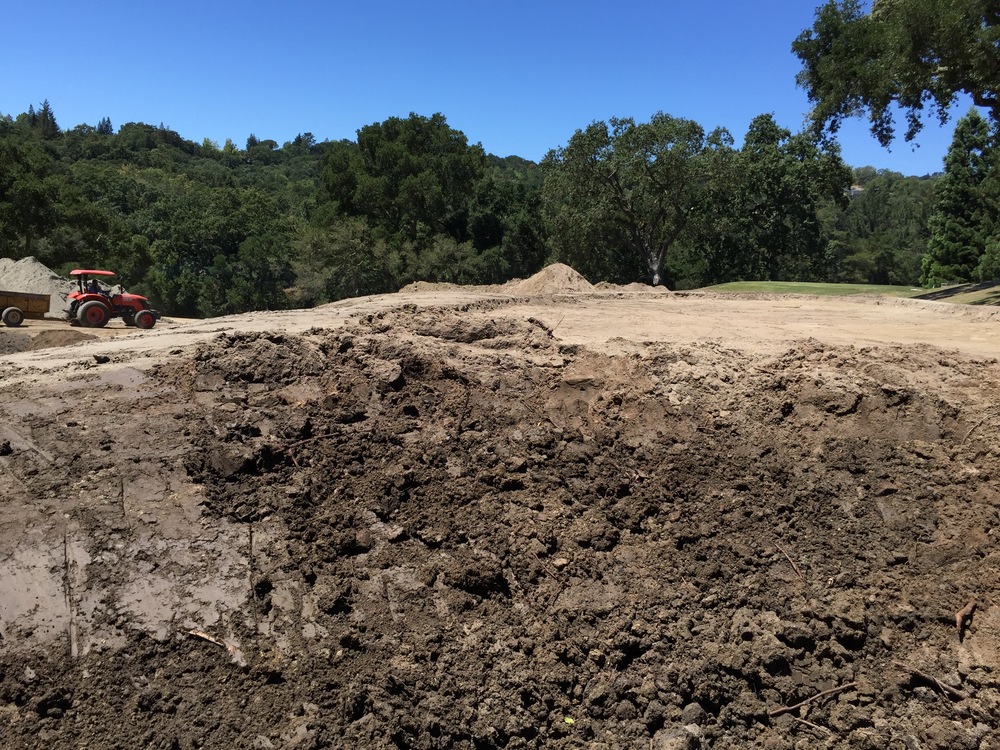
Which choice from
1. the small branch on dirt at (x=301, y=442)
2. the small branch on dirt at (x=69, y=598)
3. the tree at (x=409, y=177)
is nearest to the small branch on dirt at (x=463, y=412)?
the small branch on dirt at (x=301, y=442)

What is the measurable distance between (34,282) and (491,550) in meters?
19.5

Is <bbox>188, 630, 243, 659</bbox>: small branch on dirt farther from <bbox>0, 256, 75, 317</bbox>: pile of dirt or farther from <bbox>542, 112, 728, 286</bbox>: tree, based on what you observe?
<bbox>542, 112, 728, 286</bbox>: tree

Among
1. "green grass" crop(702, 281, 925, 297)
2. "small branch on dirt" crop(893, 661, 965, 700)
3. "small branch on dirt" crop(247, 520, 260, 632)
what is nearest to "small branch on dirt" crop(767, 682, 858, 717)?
"small branch on dirt" crop(893, 661, 965, 700)

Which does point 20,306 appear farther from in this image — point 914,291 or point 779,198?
point 779,198

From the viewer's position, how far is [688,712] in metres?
3.90

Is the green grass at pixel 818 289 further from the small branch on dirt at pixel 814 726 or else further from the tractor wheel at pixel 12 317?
the small branch on dirt at pixel 814 726

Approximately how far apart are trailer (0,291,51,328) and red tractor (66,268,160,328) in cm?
57

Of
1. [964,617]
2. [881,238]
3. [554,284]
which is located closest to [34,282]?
[554,284]

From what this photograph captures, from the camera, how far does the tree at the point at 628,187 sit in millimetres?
26656

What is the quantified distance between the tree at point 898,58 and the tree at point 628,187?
352 inches

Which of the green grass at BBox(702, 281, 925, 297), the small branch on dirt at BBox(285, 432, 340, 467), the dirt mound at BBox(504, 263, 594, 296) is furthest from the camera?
the green grass at BBox(702, 281, 925, 297)

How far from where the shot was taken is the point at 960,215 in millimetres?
33375

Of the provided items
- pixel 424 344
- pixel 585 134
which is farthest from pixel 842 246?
pixel 424 344

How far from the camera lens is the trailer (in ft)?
50.8
